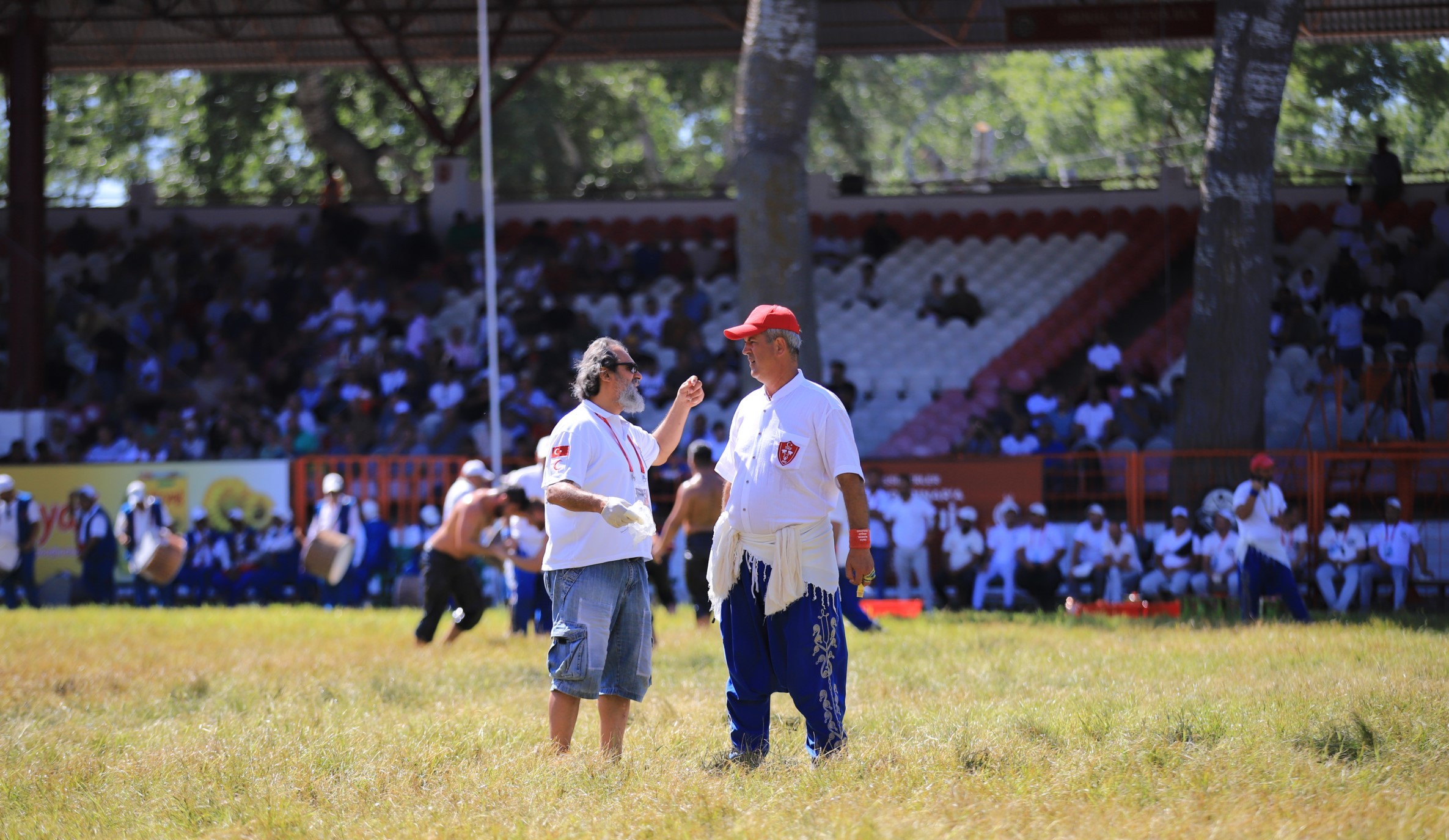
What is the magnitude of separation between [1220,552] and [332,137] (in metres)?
24.4

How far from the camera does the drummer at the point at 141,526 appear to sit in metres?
17.6

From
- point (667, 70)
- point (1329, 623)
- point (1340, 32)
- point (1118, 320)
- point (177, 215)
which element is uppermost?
point (667, 70)

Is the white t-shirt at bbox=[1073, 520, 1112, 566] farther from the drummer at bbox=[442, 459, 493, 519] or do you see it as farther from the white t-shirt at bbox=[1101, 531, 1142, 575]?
the drummer at bbox=[442, 459, 493, 519]

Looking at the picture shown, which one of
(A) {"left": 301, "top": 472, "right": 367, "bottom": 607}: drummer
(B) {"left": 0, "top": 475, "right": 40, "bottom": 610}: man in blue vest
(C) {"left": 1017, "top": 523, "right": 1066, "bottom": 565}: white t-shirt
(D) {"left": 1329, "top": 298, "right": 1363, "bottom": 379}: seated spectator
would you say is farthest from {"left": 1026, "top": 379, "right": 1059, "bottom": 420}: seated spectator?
(B) {"left": 0, "top": 475, "right": 40, "bottom": 610}: man in blue vest

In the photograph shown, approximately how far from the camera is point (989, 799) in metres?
5.33

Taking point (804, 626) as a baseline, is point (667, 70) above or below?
above

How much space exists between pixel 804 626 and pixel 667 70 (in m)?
31.8

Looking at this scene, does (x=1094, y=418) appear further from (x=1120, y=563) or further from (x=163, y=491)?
(x=163, y=491)

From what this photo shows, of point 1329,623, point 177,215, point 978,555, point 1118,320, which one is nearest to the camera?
point 1329,623

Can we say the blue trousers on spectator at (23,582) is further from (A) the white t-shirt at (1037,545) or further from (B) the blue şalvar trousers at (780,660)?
(B) the blue şalvar trousers at (780,660)

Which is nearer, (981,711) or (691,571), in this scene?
(981,711)

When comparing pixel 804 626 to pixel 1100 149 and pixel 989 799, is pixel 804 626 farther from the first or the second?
pixel 1100 149

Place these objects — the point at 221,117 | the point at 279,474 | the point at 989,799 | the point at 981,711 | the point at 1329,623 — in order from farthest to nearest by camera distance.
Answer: the point at 221,117 → the point at 279,474 → the point at 1329,623 → the point at 981,711 → the point at 989,799

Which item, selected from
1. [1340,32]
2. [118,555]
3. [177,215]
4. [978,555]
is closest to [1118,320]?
[1340,32]
